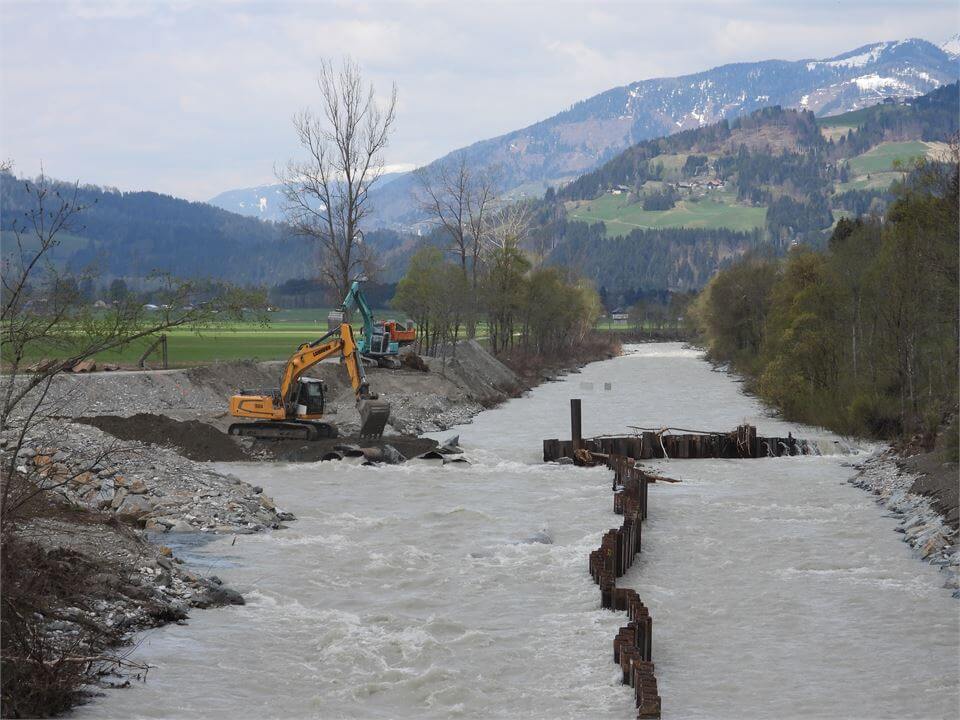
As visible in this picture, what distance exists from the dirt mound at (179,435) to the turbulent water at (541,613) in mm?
4486

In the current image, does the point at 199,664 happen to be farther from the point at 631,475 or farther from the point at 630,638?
the point at 631,475

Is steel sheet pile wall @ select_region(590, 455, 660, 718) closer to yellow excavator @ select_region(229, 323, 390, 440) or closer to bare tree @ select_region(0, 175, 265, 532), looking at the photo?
bare tree @ select_region(0, 175, 265, 532)

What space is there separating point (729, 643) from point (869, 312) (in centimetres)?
3521

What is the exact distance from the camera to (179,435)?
39188mm

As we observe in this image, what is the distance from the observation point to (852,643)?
1838 cm

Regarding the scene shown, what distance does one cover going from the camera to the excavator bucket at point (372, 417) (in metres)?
40.2

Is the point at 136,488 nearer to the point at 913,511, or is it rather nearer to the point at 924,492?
the point at 913,511

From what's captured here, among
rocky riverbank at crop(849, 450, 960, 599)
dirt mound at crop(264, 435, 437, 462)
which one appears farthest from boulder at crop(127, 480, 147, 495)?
rocky riverbank at crop(849, 450, 960, 599)

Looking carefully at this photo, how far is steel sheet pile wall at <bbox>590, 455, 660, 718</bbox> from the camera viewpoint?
49.4 ft

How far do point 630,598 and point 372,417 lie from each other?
2257cm

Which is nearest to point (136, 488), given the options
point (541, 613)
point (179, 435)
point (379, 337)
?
point (541, 613)

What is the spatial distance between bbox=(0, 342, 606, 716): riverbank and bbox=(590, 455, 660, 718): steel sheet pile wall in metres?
6.93

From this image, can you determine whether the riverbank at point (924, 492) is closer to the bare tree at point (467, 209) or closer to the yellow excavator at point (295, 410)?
the yellow excavator at point (295, 410)

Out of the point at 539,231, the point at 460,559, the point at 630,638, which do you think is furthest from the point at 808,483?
the point at 539,231
